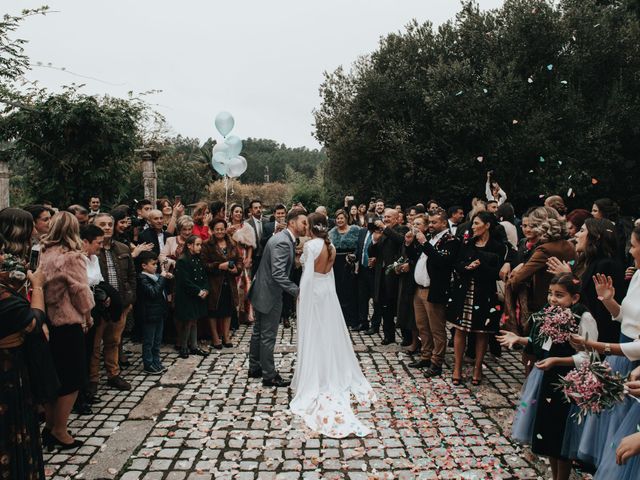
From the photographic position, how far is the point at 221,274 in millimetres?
8289

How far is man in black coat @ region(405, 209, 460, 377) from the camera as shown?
6645 millimetres

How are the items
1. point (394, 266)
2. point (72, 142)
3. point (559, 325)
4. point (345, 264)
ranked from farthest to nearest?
point (72, 142)
point (345, 264)
point (394, 266)
point (559, 325)

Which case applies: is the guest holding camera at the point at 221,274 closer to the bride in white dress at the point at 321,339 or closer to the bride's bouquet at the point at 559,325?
the bride in white dress at the point at 321,339

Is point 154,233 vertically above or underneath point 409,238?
underneath

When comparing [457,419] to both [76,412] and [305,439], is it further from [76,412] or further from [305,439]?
[76,412]

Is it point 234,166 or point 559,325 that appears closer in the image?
point 559,325

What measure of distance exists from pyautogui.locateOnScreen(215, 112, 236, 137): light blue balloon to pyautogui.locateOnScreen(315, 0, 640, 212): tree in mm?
7166

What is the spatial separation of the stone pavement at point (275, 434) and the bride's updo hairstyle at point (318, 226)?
2.03m

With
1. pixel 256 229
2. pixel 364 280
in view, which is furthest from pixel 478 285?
pixel 256 229

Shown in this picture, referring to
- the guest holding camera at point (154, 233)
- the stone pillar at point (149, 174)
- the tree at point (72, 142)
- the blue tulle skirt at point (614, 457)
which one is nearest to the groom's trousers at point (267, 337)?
the guest holding camera at point (154, 233)

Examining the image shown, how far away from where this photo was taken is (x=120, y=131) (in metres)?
11.2

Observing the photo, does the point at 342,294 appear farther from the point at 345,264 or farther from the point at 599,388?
the point at 599,388

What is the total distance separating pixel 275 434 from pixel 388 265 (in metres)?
4.19

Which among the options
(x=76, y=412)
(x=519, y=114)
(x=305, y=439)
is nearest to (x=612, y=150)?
(x=519, y=114)
